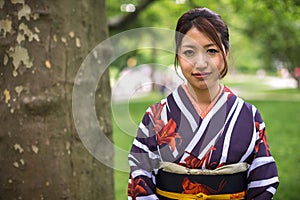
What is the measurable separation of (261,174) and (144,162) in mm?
456

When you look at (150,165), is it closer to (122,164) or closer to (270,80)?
(122,164)

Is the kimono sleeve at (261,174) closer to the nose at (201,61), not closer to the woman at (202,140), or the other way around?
the woman at (202,140)

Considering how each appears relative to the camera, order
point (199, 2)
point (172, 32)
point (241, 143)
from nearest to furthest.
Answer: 1. point (241, 143)
2. point (172, 32)
3. point (199, 2)

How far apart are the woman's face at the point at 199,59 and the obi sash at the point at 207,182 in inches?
13.1

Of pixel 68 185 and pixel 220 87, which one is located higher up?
pixel 220 87

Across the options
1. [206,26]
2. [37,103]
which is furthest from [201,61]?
[37,103]

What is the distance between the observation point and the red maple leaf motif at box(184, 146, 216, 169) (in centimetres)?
167

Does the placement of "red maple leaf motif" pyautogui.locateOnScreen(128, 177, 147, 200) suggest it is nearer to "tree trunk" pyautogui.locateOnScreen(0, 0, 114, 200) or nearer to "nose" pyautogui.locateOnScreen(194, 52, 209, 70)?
"nose" pyautogui.locateOnScreen(194, 52, 209, 70)

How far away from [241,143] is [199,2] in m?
5.17

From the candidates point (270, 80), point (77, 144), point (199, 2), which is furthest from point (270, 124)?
point (270, 80)

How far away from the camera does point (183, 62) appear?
1676mm

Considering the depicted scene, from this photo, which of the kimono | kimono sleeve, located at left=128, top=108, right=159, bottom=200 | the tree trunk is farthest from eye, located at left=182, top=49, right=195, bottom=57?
the tree trunk

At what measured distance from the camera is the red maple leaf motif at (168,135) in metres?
1.70

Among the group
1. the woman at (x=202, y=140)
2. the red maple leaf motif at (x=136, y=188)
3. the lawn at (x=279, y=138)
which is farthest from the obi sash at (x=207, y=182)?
the lawn at (x=279, y=138)
